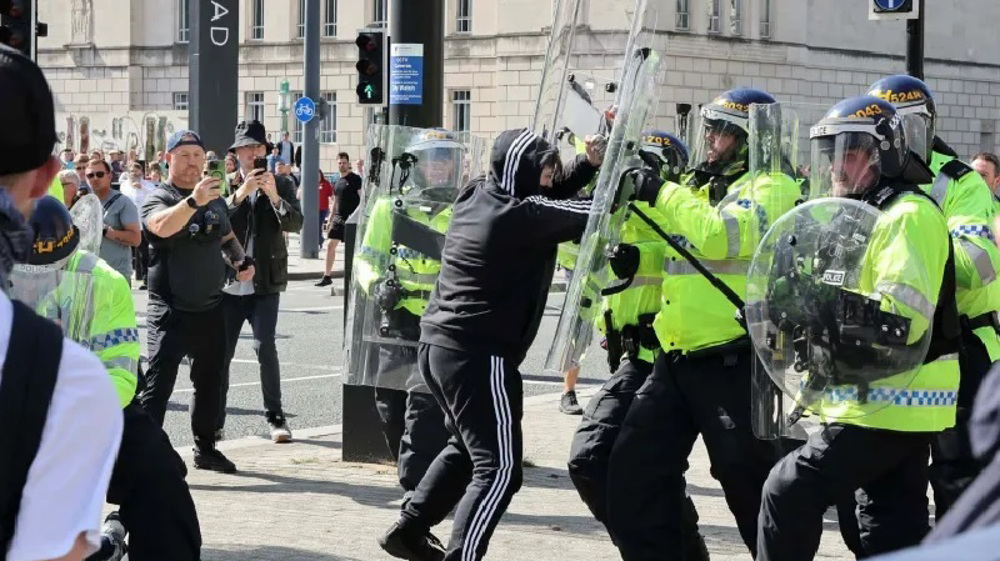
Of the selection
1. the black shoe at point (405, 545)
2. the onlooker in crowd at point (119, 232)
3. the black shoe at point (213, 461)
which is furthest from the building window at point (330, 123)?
the black shoe at point (405, 545)

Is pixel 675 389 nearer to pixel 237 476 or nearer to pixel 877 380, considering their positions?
pixel 877 380

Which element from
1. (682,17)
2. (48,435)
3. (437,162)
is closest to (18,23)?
(437,162)

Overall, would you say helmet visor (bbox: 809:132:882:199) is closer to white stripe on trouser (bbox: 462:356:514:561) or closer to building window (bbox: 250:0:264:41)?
white stripe on trouser (bbox: 462:356:514:561)

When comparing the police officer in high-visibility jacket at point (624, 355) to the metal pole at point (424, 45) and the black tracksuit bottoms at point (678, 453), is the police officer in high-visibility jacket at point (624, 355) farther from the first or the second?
the metal pole at point (424, 45)

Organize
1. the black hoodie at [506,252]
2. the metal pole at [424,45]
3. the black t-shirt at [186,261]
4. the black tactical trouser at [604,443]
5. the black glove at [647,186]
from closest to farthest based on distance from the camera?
1. the black glove at [647,186]
2. the black hoodie at [506,252]
3. the black tactical trouser at [604,443]
4. the black t-shirt at [186,261]
5. the metal pole at [424,45]

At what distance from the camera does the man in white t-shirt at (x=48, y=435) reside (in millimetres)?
2252

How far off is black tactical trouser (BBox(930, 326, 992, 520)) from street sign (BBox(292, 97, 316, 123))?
74.4 ft

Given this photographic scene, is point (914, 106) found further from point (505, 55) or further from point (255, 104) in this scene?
point (255, 104)

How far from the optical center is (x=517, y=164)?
6.23m

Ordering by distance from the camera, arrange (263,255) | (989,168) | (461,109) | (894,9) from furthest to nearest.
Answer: (461,109), (989,168), (894,9), (263,255)

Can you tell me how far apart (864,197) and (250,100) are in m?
53.3

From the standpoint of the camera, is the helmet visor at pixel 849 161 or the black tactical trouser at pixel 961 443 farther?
the black tactical trouser at pixel 961 443

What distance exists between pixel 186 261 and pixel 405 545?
107 inches

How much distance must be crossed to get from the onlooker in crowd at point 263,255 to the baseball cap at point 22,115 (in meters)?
7.51
